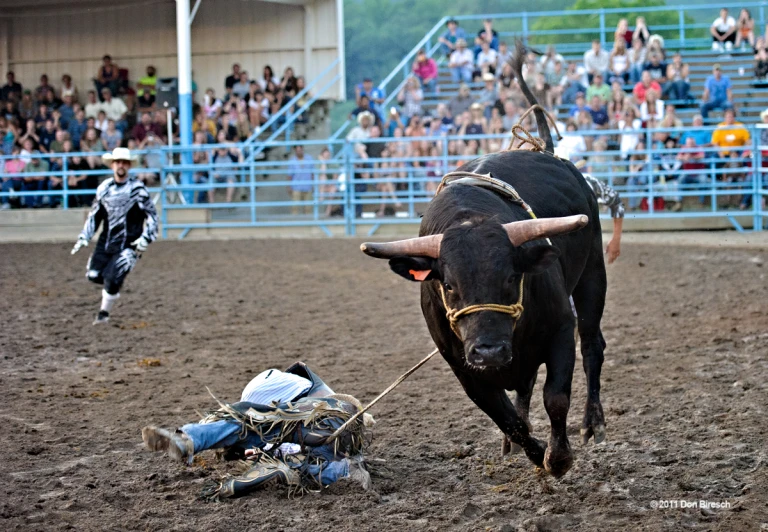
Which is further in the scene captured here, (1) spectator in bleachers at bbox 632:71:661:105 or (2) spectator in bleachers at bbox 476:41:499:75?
(2) spectator in bleachers at bbox 476:41:499:75

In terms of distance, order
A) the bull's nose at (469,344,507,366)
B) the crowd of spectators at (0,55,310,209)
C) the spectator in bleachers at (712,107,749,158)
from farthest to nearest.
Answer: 1. the crowd of spectators at (0,55,310,209)
2. the spectator in bleachers at (712,107,749,158)
3. the bull's nose at (469,344,507,366)

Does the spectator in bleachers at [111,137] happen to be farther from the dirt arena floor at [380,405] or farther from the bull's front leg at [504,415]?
the bull's front leg at [504,415]

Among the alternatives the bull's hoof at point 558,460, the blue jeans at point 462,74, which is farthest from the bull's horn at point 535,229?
the blue jeans at point 462,74

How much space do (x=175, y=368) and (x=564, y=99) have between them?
11945mm

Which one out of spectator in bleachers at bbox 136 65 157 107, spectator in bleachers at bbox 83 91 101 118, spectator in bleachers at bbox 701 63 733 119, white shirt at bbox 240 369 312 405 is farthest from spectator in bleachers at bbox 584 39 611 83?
white shirt at bbox 240 369 312 405

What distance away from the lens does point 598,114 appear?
15.2 metres

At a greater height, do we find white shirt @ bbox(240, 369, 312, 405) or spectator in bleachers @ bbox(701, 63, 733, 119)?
spectator in bleachers @ bbox(701, 63, 733, 119)

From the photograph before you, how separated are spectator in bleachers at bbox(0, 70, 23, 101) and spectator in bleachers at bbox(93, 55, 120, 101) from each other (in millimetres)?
1578

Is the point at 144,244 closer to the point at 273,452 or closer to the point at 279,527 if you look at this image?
the point at 273,452

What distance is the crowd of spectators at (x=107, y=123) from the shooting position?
54.5 ft

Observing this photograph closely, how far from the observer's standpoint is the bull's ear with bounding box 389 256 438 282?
3.53 metres

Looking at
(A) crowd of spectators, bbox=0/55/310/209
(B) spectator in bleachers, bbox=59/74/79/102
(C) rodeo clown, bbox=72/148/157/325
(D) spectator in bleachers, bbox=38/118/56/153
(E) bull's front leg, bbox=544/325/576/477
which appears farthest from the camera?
(B) spectator in bleachers, bbox=59/74/79/102

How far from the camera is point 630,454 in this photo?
426 cm

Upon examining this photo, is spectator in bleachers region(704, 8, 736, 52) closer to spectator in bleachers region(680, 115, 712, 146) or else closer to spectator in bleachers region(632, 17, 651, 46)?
spectator in bleachers region(632, 17, 651, 46)
